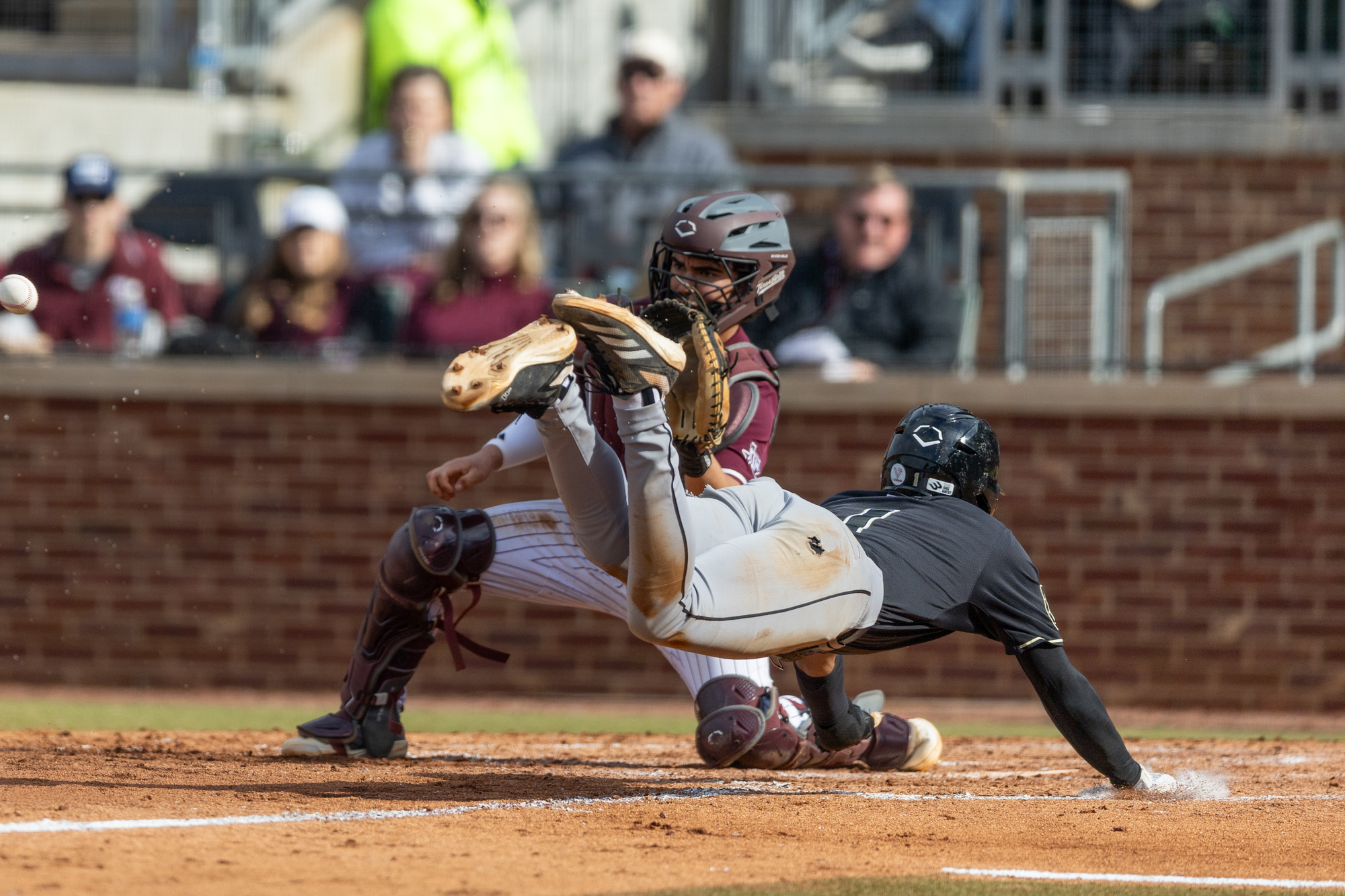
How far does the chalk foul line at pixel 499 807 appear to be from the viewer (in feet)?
13.1

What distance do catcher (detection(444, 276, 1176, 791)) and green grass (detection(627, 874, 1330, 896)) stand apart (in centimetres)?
79

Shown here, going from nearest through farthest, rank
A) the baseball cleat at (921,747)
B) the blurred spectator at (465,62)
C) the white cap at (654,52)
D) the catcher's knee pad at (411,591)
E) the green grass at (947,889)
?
the green grass at (947,889), the catcher's knee pad at (411,591), the baseball cleat at (921,747), the white cap at (654,52), the blurred spectator at (465,62)

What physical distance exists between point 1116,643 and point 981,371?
164 centimetres

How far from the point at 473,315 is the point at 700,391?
5119 millimetres

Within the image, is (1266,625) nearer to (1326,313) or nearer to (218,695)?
(1326,313)

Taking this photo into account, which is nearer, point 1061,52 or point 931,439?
point 931,439

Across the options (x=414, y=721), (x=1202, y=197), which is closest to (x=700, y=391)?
(x=414, y=721)

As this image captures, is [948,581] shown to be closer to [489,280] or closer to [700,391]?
[700,391]

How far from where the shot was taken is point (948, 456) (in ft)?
16.1

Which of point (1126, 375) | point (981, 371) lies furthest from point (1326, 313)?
point (981, 371)

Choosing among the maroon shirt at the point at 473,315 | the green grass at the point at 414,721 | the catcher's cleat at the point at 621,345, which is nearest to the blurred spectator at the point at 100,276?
the maroon shirt at the point at 473,315

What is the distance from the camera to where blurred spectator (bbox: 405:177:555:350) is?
8797 mm

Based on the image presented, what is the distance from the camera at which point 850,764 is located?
5.72 metres

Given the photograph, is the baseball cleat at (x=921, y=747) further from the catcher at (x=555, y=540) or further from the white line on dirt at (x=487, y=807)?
the white line on dirt at (x=487, y=807)
